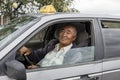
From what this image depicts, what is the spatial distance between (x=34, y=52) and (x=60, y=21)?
2.41 feet

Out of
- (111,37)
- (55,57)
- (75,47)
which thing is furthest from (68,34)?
(111,37)

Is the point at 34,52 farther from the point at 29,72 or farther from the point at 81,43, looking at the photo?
the point at 29,72

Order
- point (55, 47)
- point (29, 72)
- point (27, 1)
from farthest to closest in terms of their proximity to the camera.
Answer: point (27, 1) < point (55, 47) < point (29, 72)

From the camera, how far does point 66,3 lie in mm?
16750

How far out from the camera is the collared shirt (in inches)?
136

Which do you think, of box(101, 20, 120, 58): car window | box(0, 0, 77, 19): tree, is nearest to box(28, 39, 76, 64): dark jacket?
box(101, 20, 120, 58): car window

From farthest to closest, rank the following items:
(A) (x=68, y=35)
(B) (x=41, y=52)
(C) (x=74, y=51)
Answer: (B) (x=41, y=52) < (A) (x=68, y=35) < (C) (x=74, y=51)

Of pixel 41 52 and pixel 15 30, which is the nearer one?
pixel 15 30

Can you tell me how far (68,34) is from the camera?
382 centimetres

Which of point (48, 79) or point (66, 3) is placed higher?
point (48, 79)

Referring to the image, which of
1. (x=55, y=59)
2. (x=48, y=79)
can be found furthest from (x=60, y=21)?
(x=48, y=79)

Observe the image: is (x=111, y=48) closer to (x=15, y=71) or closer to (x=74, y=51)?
(x=74, y=51)

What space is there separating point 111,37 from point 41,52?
85cm

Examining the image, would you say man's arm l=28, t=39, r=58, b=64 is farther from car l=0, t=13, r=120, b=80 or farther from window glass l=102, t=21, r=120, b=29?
window glass l=102, t=21, r=120, b=29
